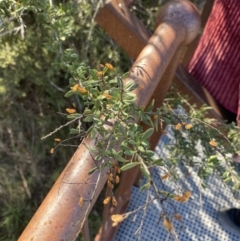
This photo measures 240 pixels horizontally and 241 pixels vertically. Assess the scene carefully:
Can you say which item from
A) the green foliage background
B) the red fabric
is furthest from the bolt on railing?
the green foliage background

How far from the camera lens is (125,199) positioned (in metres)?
1.63

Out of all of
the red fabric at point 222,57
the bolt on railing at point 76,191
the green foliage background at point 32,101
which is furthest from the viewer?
the green foliage background at point 32,101

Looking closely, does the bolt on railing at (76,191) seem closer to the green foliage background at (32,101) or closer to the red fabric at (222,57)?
the red fabric at (222,57)

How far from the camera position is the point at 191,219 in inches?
68.9

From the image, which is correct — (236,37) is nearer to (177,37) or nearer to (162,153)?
(177,37)

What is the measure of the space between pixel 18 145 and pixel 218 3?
955mm

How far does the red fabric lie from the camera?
1.27 metres

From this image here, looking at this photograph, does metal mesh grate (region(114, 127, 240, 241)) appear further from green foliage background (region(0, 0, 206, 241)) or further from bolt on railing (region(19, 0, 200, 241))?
bolt on railing (region(19, 0, 200, 241))

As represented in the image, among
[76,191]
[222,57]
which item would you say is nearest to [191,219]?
[222,57]

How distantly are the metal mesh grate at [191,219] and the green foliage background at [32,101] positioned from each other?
35 centimetres

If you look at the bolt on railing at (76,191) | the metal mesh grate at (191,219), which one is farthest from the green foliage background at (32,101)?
the bolt on railing at (76,191)

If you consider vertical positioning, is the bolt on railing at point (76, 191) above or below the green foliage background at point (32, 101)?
above

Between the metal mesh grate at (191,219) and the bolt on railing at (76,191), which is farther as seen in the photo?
the metal mesh grate at (191,219)

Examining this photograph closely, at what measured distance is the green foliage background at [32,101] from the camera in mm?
1658
